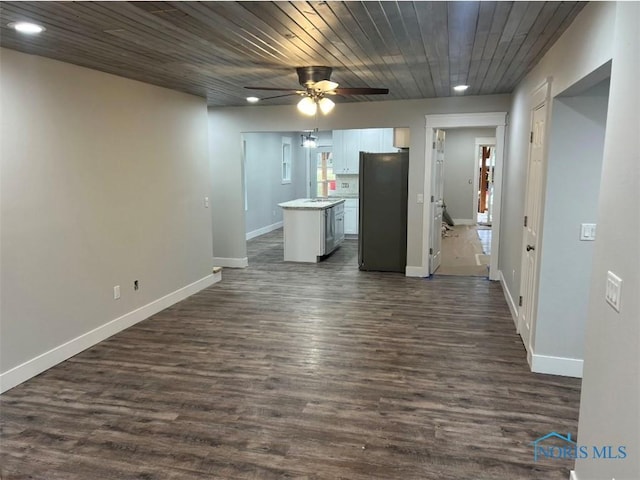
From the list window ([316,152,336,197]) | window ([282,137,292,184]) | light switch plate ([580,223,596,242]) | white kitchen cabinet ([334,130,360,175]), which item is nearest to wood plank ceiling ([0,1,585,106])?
light switch plate ([580,223,596,242])

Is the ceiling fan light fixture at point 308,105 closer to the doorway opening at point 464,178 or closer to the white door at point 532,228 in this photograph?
the white door at point 532,228

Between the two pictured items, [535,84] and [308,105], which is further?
[308,105]

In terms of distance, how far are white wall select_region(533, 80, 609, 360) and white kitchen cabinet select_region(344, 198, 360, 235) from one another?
6.61 metres

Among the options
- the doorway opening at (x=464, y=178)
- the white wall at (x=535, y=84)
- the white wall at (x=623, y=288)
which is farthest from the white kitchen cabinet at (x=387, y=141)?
the white wall at (x=623, y=288)

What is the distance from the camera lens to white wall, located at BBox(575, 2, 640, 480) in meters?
1.47

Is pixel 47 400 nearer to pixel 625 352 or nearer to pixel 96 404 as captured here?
pixel 96 404

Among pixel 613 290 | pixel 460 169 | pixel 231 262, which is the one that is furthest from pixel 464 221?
pixel 613 290

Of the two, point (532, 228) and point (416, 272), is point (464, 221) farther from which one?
point (532, 228)

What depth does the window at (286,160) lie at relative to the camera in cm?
1103

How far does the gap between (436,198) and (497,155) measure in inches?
38.4

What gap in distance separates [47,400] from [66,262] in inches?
44.5

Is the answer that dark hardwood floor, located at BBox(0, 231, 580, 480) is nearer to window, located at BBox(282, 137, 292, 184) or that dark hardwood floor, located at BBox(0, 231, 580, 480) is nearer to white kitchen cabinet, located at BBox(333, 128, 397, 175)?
white kitchen cabinet, located at BBox(333, 128, 397, 175)

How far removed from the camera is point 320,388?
3.11 metres

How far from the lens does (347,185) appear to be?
32.8ft
